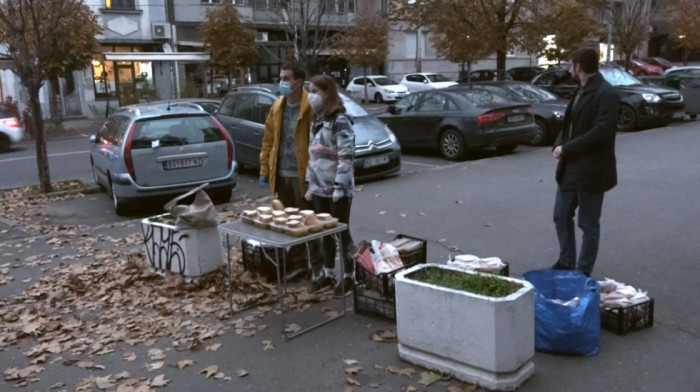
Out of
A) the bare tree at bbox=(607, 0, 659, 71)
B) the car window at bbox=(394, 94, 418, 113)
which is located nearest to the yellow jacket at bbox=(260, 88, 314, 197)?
the car window at bbox=(394, 94, 418, 113)

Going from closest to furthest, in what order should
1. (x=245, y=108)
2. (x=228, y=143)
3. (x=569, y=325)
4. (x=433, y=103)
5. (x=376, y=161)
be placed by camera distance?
(x=569, y=325) < (x=228, y=143) < (x=376, y=161) < (x=245, y=108) < (x=433, y=103)

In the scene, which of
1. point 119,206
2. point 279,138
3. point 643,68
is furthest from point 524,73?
point 279,138

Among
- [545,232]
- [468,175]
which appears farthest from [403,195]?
[545,232]

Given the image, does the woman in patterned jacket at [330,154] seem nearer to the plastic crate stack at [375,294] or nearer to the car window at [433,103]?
the plastic crate stack at [375,294]

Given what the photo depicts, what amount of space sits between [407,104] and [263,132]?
4.35m

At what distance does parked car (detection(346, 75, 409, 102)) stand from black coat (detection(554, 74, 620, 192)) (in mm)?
30282

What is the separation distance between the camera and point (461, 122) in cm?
1423

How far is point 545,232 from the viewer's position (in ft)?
25.6

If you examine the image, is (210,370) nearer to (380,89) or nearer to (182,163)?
(182,163)

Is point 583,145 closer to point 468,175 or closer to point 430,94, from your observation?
point 468,175

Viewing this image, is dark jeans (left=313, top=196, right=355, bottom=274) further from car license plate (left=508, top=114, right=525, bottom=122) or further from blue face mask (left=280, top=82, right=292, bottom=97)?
car license plate (left=508, top=114, right=525, bottom=122)

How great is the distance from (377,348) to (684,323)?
2.23m

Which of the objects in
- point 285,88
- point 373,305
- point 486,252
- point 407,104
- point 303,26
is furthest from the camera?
point 303,26

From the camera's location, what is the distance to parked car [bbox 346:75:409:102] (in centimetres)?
3622
